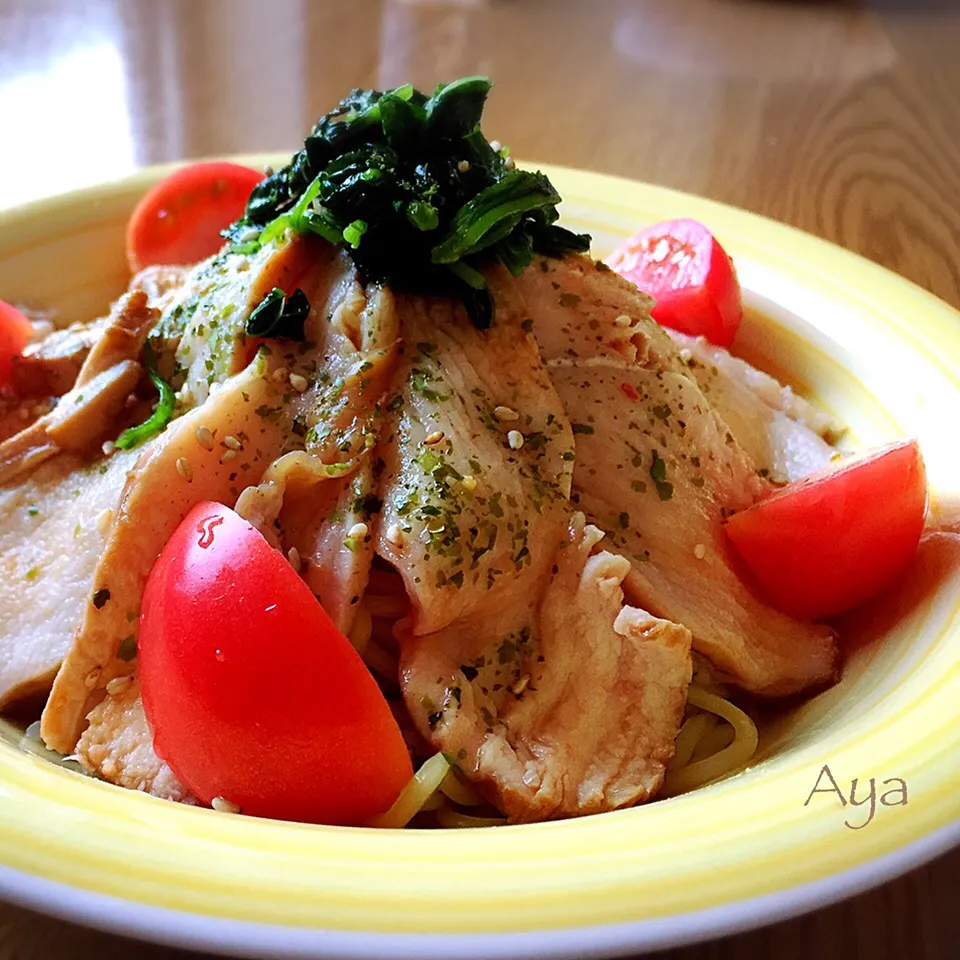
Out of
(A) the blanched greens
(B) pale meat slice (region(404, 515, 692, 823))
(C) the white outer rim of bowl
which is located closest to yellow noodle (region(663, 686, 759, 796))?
(B) pale meat slice (region(404, 515, 692, 823))

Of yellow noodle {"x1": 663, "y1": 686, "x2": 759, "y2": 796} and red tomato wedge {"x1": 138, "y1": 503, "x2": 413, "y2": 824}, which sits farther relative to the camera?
yellow noodle {"x1": 663, "y1": 686, "x2": 759, "y2": 796}

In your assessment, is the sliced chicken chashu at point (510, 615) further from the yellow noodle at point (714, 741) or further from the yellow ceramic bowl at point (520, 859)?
the yellow ceramic bowl at point (520, 859)

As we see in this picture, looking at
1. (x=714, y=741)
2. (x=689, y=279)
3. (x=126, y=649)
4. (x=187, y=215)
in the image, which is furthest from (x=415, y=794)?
(x=187, y=215)

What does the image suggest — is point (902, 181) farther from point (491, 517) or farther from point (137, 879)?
point (137, 879)

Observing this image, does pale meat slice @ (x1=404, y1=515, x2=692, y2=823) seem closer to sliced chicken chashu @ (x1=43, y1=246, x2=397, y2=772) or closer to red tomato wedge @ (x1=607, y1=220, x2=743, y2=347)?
sliced chicken chashu @ (x1=43, y1=246, x2=397, y2=772)

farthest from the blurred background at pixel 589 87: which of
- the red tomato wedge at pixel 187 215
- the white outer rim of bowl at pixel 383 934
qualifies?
the white outer rim of bowl at pixel 383 934

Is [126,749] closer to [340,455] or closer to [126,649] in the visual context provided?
[126,649]
